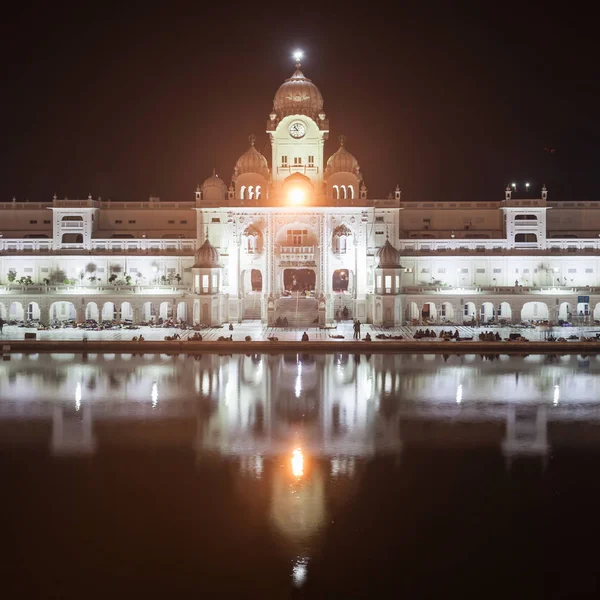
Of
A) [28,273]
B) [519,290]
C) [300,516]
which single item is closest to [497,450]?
[300,516]

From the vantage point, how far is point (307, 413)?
1124 inches

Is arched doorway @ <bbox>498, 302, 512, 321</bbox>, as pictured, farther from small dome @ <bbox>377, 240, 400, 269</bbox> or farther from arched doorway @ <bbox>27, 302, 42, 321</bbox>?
arched doorway @ <bbox>27, 302, 42, 321</bbox>

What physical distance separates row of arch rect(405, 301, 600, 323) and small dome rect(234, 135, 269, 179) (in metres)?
15.3

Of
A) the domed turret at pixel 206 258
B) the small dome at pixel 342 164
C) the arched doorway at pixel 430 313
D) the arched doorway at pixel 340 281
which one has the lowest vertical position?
the arched doorway at pixel 430 313

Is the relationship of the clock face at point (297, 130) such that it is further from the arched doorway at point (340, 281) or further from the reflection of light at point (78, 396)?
the reflection of light at point (78, 396)

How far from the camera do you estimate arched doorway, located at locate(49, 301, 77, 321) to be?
184 ft

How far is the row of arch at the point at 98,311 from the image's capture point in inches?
2160

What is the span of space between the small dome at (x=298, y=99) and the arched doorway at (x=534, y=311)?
69.3ft

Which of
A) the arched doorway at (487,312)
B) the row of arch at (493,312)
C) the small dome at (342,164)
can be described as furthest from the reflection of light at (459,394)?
the small dome at (342,164)

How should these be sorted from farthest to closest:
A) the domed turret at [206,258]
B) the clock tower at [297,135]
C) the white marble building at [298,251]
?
the clock tower at [297,135] → the white marble building at [298,251] → the domed turret at [206,258]

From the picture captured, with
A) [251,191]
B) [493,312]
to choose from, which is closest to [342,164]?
[251,191]

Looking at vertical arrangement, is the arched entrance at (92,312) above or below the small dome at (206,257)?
below

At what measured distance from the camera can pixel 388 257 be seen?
53719mm

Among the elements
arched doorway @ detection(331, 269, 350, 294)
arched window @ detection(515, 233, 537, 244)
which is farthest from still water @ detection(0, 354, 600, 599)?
arched doorway @ detection(331, 269, 350, 294)
